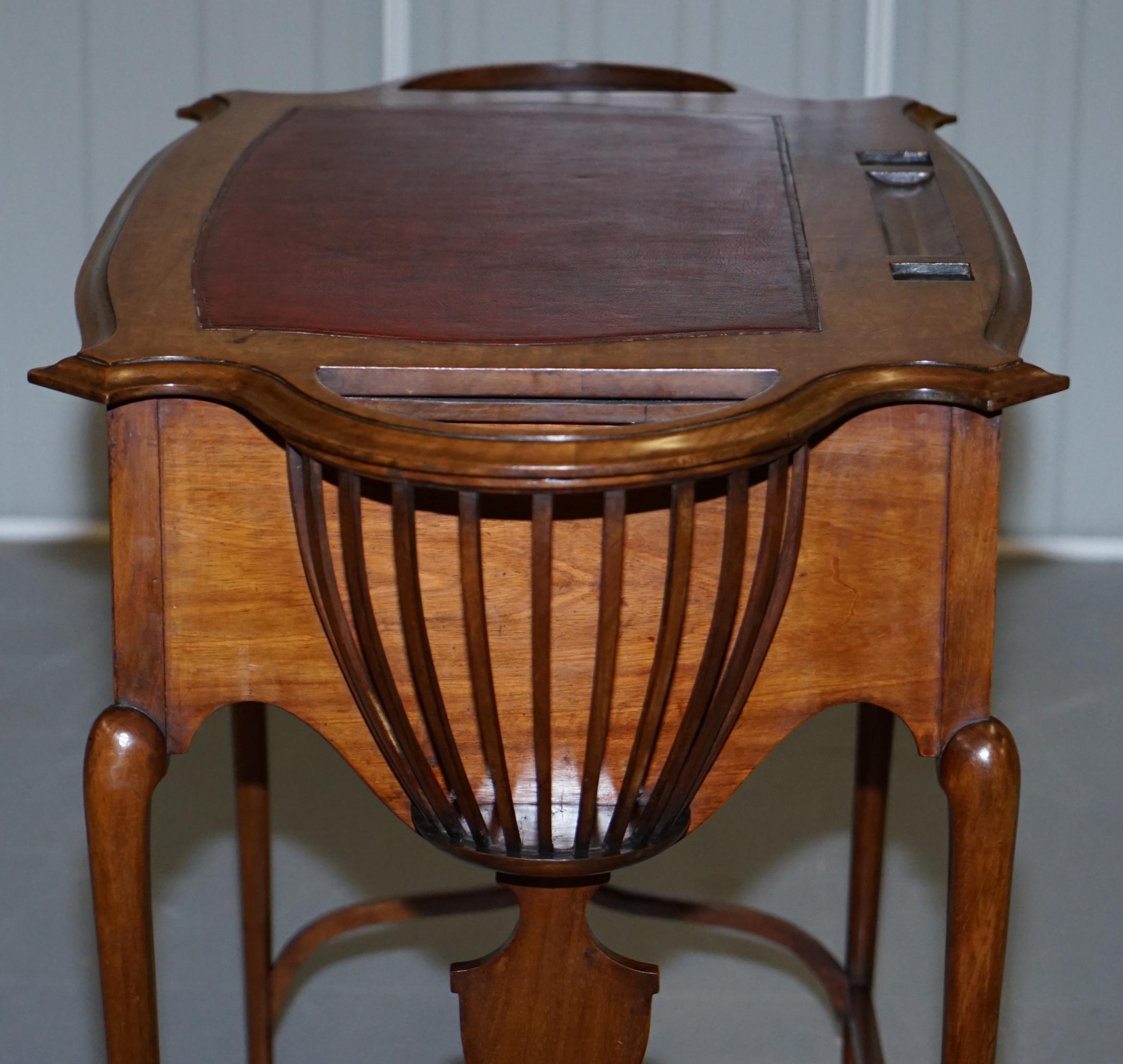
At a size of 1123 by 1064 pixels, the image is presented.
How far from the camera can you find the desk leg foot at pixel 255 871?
1.92 meters

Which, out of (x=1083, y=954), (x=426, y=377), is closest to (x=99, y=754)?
(x=426, y=377)

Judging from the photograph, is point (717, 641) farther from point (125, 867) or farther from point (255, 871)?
point (255, 871)

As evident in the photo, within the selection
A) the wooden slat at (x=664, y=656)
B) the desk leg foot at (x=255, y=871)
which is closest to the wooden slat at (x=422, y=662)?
the wooden slat at (x=664, y=656)

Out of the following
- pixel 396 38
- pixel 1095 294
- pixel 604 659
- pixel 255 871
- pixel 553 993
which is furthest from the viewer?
pixel 1095 294

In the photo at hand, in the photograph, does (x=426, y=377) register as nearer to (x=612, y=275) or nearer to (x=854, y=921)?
(x=612, y=275)

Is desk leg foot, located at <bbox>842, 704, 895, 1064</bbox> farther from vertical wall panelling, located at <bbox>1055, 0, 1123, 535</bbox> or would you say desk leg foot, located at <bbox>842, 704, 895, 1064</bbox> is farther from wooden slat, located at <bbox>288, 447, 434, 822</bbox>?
vertical wall panelling, located at <bbox>1055, 0, 1123, 535</bbox>

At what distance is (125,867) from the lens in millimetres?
1163

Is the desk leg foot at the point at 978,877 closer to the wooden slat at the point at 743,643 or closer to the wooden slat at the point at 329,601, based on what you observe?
the wooden slat at the point at 743,643

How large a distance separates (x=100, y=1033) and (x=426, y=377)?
138cm

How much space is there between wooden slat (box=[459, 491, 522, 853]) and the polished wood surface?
128 mm

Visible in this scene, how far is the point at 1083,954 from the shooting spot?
230 cm

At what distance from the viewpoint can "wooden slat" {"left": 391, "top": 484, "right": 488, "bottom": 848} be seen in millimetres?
1039

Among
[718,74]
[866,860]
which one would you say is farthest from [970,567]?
[718,74]

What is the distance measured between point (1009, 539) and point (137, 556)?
11.1ft
